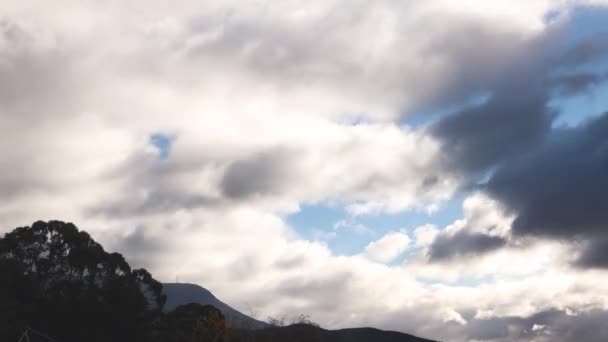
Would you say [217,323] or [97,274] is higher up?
[97,274]

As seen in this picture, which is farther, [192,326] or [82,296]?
[192,326]

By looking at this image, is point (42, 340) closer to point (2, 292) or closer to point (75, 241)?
point (2, 292)

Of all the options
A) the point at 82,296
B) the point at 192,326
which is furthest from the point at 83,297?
the point at 192,326

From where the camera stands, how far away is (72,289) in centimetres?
9244

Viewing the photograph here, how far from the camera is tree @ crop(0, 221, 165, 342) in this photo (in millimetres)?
86688

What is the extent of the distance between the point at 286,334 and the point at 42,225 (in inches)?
1771

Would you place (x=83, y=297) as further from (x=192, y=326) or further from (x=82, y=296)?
(x=192, y=326)

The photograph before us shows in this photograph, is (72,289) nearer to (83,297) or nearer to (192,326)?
(83,297)

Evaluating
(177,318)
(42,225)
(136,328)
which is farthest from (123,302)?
(42,225)

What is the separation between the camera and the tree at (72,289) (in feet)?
284

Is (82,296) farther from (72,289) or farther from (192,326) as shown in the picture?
(192,326)

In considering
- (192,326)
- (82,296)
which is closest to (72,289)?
(82,296)

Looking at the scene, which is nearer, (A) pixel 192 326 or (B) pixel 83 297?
(B) pixel 83 297

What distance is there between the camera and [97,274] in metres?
98.3
